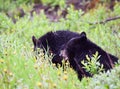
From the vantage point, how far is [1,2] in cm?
1722

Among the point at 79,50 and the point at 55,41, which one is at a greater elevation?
the point at 55,41

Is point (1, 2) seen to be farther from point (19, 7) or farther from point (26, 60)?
point (26, 60)

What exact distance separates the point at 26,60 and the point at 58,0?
35.4ft

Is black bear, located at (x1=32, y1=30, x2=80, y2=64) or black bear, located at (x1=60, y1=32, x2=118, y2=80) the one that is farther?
black bear, located at (x1=32, y1=30, x2=80, y2=64)

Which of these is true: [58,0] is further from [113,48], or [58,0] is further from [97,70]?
[97,70]

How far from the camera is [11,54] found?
5949mm

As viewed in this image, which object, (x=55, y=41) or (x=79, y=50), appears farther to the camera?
(x=55, y=41)

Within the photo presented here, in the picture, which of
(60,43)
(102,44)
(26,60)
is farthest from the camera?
(102,44)

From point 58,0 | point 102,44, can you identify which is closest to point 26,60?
point 102,44

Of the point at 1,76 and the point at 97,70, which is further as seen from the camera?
the point at 97,70

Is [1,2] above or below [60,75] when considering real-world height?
above

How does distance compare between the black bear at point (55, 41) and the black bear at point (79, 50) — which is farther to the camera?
the black bear at point (55, 41)

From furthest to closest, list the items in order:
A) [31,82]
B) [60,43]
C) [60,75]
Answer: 1. [60,43]
2. [60,75]
3. [31,82]

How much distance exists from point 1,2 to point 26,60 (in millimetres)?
11738
